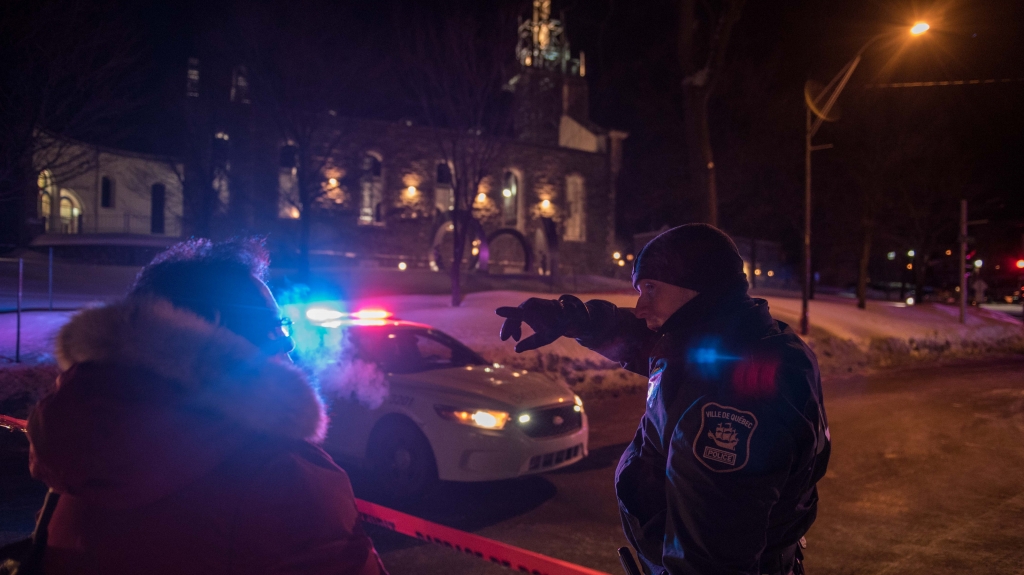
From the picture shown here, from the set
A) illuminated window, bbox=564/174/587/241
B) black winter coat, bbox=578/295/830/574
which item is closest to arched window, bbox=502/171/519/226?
illuminated window, bbox=564/174/587/241

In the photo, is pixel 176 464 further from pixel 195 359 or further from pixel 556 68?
pixel 556 68

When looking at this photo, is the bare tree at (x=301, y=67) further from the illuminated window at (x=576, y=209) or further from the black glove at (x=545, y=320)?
the illuminated window at (x=576, y=209)

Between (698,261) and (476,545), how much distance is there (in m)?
1.91

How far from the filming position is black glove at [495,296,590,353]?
2.00m

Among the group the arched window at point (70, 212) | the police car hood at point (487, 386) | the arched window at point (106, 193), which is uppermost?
the arched window at point (106, 193)

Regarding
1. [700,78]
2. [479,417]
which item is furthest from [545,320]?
[700,78]

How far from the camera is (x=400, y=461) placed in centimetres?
577

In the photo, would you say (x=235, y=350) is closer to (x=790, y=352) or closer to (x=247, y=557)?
(x=247, y=557)

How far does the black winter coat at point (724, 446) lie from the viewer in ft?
4.86

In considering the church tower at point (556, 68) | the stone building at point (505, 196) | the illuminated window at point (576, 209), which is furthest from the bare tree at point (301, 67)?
the illuminated window at point (576, 209)

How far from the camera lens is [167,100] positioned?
22750mm

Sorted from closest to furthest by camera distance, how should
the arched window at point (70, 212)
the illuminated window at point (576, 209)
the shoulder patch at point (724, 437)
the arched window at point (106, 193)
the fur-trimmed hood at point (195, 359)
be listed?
the fur-trimmed hood at point (195, 359)
the shoulder patch at point (724, 437)
the arched window at point (70, 212)
the arched window at point (106, 193)
the illuminated window at point (576, 209)

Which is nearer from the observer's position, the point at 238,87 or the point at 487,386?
the point at 487,386

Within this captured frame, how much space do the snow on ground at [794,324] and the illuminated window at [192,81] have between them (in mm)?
11939
